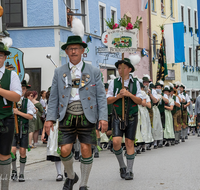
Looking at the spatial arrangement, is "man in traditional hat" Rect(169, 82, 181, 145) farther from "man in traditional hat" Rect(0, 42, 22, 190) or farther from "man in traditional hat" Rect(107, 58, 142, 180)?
"man in traditional hat" Rect(0, 42, 22, 190)

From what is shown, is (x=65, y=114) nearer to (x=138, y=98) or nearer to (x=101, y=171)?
(x=138, y=98)

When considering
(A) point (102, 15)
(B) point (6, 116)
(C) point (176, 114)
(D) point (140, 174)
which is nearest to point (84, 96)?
(B) point (6, 116)

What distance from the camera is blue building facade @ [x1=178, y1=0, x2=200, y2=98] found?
39.8m

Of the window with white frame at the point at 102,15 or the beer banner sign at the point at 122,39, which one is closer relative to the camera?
the beer banner sign at the point at 122,39

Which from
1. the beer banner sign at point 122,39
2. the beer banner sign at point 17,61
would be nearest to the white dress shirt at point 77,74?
the beer banner sign at point 122,39

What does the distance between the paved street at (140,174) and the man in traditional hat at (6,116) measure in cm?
150

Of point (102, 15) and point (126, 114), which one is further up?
point (102, 15)

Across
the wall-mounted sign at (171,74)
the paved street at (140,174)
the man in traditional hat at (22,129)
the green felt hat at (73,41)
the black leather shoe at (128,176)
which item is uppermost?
the wall-mounted sign at (171,74)

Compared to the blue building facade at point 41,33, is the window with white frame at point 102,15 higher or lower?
higher

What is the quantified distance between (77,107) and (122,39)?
3.13m

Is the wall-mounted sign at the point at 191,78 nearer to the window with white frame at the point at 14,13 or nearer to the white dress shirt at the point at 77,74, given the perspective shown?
the window with white frame at the point at 14,13

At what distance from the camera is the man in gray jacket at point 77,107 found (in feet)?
19.8

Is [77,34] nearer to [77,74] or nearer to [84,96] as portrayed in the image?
[77,74]

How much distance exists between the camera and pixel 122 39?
29.1ft
